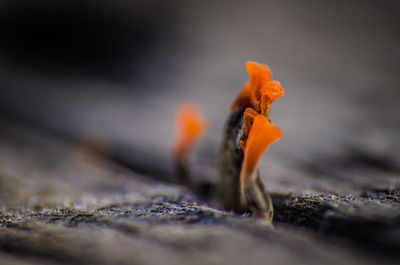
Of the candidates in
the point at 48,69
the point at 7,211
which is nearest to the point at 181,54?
the point at 48,69

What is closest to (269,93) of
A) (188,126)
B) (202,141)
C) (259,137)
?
(259,137)

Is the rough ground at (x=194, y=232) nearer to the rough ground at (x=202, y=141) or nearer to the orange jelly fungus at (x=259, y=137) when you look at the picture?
the rough ground at (x=202, y=141)

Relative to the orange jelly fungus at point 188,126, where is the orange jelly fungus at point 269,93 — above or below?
below

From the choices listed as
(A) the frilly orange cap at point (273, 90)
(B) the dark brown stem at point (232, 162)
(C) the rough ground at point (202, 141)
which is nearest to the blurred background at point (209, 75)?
(C) the rough ground at point (202, 141)

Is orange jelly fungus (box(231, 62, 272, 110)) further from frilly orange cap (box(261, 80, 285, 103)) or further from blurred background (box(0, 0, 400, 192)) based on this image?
blurred background (box(0, 0, 400, 192))

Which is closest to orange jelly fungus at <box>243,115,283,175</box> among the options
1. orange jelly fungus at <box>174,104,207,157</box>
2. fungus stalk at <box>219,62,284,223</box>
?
fungus stalk at <box>219,62,284,223</box>

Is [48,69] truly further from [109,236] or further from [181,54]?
[109,236]
